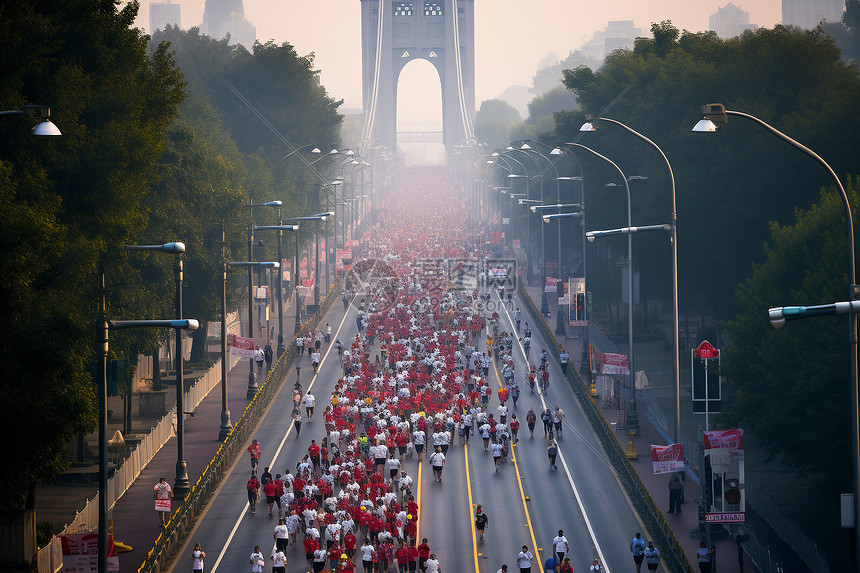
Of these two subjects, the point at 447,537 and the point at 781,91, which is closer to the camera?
the point at 447,537

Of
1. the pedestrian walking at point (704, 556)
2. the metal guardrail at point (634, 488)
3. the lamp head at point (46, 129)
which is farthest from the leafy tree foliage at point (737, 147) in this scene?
the lamp head at point (46, 129)

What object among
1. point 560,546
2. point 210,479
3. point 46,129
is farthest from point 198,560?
point 46,129

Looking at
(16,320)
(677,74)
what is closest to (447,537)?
(16,320)

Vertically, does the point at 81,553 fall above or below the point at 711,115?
below

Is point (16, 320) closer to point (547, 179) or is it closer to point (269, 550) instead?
point (269, 550)

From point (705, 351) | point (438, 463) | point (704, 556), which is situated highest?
point (705, 351)

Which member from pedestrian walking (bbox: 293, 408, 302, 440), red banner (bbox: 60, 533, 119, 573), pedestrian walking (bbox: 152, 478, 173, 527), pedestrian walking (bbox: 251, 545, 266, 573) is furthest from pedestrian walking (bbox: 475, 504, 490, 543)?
pedestrian walking (bbox: 293, 408, 302, 440)

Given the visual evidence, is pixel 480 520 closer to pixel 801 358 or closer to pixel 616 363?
pixel 801 358
